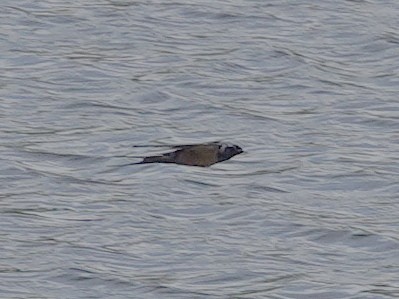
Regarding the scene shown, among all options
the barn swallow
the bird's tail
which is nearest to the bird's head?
the barn swallow

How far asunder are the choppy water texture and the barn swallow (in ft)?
0.15

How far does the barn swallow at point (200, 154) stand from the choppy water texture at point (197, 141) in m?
0.05

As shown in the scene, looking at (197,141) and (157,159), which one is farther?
(197,141)

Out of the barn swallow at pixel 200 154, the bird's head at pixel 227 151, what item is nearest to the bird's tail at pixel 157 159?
the barn swallow at pixel 200 154

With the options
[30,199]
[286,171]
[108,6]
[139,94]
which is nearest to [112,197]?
[30,199]

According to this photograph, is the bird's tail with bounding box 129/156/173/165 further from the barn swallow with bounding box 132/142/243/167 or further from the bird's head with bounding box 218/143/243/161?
the bird's head with bounding box 218/143/243/161

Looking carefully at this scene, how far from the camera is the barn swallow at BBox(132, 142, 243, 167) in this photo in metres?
9.82

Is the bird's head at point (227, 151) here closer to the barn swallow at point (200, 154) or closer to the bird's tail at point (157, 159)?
the barn swallow at point (200, 154)

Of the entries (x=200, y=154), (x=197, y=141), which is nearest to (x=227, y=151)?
(x=200, y=154)

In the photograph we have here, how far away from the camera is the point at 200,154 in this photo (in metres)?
9.96

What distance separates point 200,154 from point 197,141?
0.70 feet

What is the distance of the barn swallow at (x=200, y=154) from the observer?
982cm

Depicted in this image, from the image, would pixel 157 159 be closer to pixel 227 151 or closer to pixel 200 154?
pixel 200 154

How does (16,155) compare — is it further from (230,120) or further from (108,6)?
(108,6)
